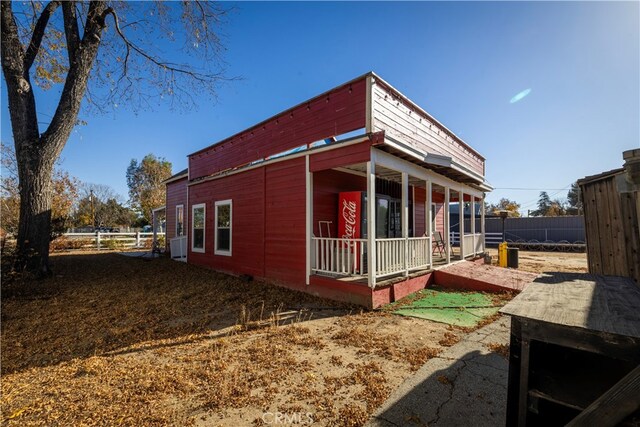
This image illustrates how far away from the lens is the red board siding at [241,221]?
7.98m

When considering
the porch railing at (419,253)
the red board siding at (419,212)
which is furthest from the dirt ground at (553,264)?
the porch railing at (419,253)

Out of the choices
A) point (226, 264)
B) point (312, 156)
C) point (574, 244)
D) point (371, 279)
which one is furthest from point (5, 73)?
point (574, 244)

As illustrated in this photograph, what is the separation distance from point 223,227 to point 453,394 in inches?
331

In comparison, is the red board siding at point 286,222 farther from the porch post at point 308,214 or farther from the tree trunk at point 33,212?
the tree trunk at point 33,212

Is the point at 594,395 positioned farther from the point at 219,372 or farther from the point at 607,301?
the point at 219,372

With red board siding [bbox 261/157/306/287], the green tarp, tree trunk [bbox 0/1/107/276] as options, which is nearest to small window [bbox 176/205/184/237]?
tree trunk [bbox 0/1/107/276]

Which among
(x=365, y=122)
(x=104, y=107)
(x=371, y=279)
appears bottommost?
(x=371, y=279)

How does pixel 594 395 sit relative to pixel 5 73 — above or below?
below

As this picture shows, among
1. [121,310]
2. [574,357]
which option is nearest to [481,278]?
[574,357]

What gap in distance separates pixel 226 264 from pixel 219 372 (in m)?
6.46

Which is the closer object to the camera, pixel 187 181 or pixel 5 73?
pixel 5 73

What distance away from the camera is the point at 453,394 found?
2645mm

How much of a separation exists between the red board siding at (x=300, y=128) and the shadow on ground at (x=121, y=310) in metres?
3.65

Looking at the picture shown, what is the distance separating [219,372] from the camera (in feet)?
10.4
